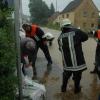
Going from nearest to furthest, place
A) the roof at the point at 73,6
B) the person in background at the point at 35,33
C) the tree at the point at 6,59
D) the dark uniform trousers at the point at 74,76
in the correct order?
the tree at the point at 6,59 < the dark uniform trousers at the point at 74,76 < the person in background at the point at 35,33 < the roof at the point at 73,6

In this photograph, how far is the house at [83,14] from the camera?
80500 mm

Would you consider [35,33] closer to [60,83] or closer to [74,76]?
[60,83]

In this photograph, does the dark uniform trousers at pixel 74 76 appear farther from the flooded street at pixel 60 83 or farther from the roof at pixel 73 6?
the roof at pixel 73 6

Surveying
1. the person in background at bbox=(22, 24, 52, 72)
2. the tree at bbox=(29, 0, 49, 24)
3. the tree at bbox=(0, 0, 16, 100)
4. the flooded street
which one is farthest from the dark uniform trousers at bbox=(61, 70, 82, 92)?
the tree at bbox=(29, 0, 49, 24)

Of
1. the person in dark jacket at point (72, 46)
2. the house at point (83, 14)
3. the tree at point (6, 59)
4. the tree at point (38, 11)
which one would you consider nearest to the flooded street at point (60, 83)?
the person in dark jacket at point (72, 46)

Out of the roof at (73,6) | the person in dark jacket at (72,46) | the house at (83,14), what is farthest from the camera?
the roof at (73,6)

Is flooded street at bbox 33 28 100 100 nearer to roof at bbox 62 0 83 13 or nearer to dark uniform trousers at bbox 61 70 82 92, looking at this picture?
dark uniform trousers at bbox 61 70 82 92

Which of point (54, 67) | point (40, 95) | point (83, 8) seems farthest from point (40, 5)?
point (40, 95)

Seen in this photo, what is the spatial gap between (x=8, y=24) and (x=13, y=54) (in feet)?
1.55

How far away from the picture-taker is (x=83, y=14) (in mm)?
83562

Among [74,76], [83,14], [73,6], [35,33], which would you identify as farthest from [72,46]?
[73,6]

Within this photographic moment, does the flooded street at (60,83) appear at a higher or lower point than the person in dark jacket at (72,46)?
lower

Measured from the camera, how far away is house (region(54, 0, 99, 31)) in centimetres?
8050

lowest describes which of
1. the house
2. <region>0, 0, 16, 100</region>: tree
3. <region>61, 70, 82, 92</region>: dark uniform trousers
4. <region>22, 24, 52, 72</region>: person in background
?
the house
